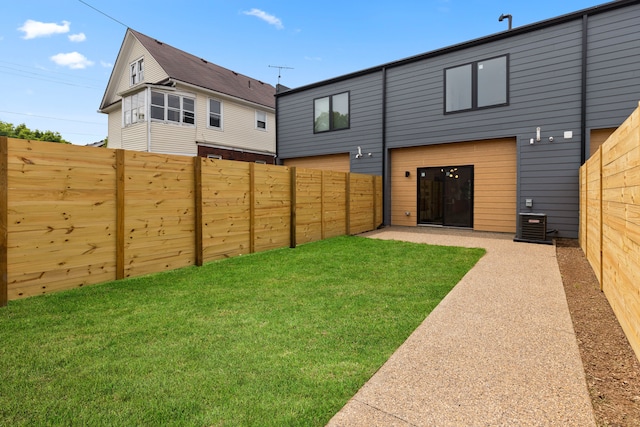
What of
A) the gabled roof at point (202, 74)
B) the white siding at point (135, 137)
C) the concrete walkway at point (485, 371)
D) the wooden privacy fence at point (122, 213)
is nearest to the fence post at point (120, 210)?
the wooden privacy fence at point (122, 213)

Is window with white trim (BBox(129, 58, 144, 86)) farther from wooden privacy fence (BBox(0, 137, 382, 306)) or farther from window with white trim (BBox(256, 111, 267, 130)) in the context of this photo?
wooden privacy fence (BBox(0, 137, 382, 306))

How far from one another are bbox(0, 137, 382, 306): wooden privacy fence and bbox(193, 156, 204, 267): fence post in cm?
2

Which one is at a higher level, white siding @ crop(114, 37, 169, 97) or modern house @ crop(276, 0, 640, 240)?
white siding @ crop(114, 37, 169, 97)

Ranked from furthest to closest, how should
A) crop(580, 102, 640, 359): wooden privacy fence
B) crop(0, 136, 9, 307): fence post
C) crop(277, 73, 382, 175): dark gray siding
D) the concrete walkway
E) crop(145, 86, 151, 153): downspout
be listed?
crop(145, 86, 151, 153): downspout, crop(277, 73, 382, 175): dark gray siding, crop(0, 136, 9, 307): fence post, crop(580, 102, 640, 359): wooden privacy fence, the concrete walkway

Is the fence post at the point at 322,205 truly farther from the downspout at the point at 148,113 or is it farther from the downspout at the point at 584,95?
the downspout at the point at 148,113

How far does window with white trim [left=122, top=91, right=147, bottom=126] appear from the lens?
577 inches

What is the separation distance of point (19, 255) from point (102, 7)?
1733 centimetres

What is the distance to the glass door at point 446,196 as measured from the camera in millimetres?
10211

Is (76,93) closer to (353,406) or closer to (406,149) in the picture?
(406,149)

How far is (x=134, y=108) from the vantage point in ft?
49.5

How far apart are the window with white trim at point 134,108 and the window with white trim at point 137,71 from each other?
6.24 ft

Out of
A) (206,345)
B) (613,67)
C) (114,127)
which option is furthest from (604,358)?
(114,127)

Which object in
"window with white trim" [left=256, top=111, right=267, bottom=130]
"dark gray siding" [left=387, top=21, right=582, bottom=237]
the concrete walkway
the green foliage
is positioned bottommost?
the concrete walkway

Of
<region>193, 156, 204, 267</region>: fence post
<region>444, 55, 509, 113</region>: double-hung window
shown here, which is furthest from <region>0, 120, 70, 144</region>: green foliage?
<region>444, 55, 509, 113</region>: double-hung window
